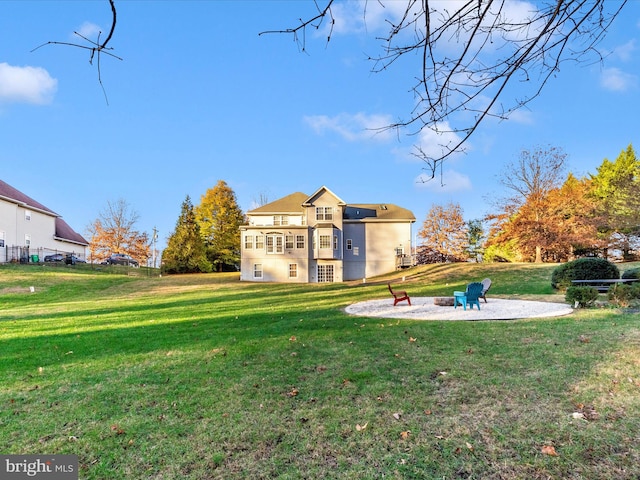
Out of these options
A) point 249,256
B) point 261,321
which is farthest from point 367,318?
point 249,256

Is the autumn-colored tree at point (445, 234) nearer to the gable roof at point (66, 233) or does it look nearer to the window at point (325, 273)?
the window at point (325, 273)

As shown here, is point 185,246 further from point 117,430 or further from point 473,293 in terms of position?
point 117,430

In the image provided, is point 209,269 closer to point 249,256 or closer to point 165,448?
point 249,256

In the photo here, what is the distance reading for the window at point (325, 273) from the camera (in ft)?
101

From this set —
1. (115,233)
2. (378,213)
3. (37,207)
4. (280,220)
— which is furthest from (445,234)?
(115,233)

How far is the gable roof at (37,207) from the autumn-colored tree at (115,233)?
430cm

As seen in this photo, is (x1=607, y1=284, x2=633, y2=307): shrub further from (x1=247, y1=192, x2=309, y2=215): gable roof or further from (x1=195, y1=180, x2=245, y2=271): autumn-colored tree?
(x1=195, y1=180, x2=245, y2=271): autumn-colored tree

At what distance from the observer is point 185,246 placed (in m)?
34.7

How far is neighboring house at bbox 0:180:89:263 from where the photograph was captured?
2956 centimetres

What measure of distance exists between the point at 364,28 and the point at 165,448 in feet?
12.5

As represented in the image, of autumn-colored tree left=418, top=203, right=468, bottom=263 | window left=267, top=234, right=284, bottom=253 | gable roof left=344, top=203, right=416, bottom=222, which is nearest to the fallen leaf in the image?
window left=267, top=234, right=284, bottom=253

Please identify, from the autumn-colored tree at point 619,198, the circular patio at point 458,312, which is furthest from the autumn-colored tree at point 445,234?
the circular patio at point 458,312

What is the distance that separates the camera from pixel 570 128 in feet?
19.1

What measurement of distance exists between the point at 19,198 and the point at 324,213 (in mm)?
28957
